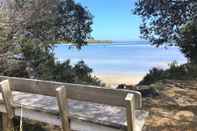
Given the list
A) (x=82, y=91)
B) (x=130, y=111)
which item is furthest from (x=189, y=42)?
(x=130, y=111)

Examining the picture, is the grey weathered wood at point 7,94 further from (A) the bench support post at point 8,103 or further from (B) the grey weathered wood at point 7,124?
(B) the grey weathered wood at point 7,124

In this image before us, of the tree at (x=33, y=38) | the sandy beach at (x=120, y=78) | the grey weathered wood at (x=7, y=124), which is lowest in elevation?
the sandy beach at (x=120, y=78)

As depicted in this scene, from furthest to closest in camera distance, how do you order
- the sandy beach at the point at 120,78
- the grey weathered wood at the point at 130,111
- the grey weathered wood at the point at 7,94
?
the sandy beach at the point at 120,78, the grey weathered wood at the point at 7,94, the grey weathered wood at the point at 130,111

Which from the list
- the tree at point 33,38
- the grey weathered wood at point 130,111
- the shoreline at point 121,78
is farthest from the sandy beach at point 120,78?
the grey weathered wood at point 130,111

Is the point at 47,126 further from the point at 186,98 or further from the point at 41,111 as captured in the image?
the point at 186,98

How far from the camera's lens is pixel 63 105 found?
5.98 metres

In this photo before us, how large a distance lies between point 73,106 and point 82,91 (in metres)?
0.74

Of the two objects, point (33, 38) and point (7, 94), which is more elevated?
point (33, 38)

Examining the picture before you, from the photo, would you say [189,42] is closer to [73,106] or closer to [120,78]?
[120,78]

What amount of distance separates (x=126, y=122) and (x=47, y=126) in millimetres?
2461

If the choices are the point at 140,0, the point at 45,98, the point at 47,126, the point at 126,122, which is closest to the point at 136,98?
the point at 126,122

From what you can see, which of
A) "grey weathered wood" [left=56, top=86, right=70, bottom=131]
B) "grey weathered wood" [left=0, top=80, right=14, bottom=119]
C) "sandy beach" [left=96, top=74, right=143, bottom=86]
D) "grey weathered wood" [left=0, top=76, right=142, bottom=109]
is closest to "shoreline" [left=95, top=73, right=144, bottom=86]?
"sandy beach" [left=96, top=74, right=143, bottom=86]

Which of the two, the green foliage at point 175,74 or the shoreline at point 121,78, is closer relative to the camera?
the green foliage at point 175,74

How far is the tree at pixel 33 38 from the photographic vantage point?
409 inches
